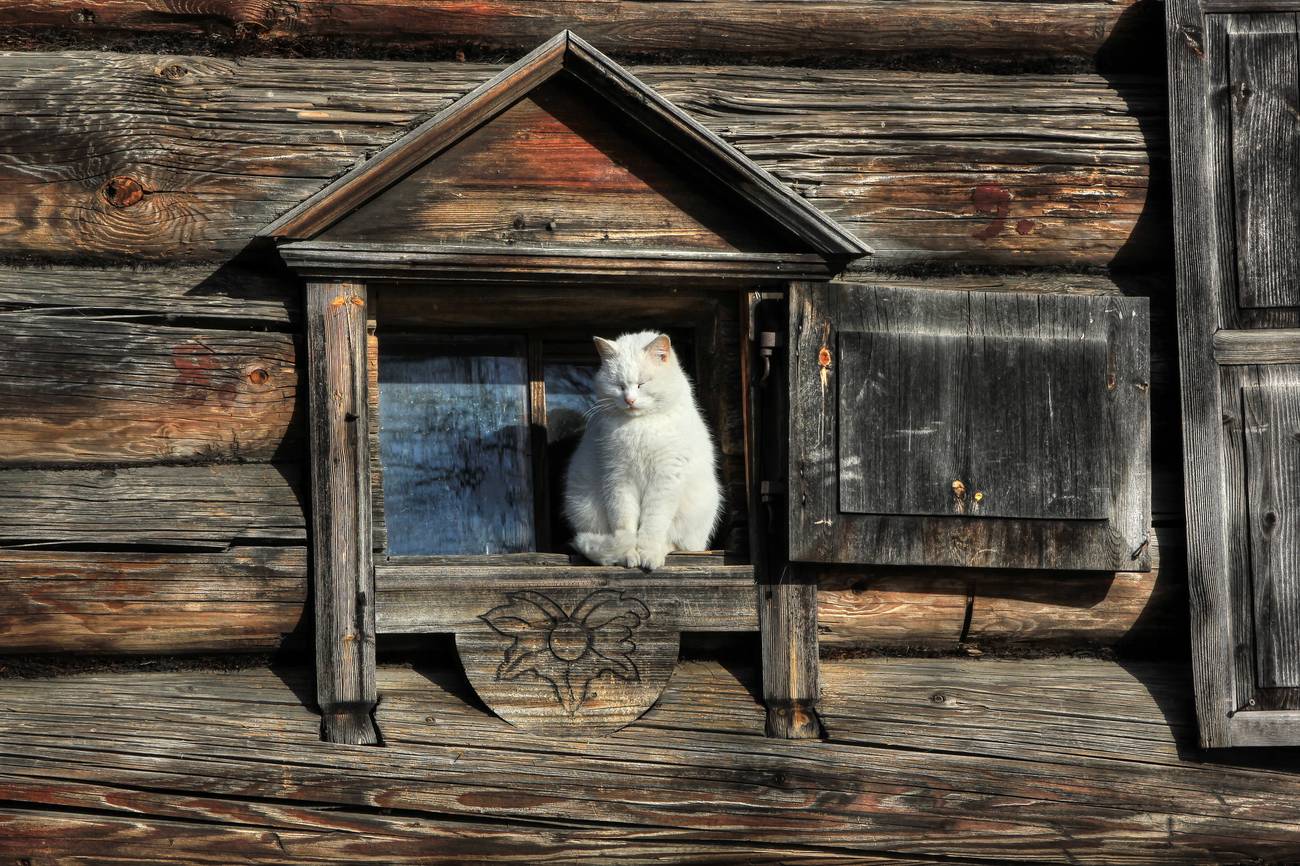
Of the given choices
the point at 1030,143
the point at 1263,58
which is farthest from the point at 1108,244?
the point at 1263,58

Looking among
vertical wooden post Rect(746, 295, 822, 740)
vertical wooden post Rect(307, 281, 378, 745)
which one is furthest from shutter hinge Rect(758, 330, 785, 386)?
vertical wooden post Rect(307, 281, 378, 745)

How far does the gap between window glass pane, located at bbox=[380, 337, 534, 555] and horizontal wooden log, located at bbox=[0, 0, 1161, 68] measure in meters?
0.85

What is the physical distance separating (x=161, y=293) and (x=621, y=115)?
1.22 m

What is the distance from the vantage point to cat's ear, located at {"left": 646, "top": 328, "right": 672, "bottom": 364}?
11.4ft

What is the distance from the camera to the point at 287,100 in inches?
132

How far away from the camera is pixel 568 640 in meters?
3.24

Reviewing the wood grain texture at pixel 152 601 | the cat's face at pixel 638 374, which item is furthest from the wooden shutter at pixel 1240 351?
the wood grain texture at pixel 152 601

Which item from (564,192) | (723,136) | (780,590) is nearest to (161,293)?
(564,192)

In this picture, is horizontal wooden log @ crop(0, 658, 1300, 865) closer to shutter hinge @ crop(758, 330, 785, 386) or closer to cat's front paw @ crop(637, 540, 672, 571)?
cat's front paw @ crop(637, 540, 672, 571)

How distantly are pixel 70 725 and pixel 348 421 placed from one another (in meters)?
0.96

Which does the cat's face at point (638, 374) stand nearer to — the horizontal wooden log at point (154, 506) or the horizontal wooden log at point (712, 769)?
the horizontal wooden log at point (712, 769)

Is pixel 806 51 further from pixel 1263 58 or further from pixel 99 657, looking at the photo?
pixel 99 657

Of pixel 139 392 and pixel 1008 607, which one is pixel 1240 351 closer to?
pixel 1008 607

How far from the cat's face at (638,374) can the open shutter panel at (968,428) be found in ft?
1.27
